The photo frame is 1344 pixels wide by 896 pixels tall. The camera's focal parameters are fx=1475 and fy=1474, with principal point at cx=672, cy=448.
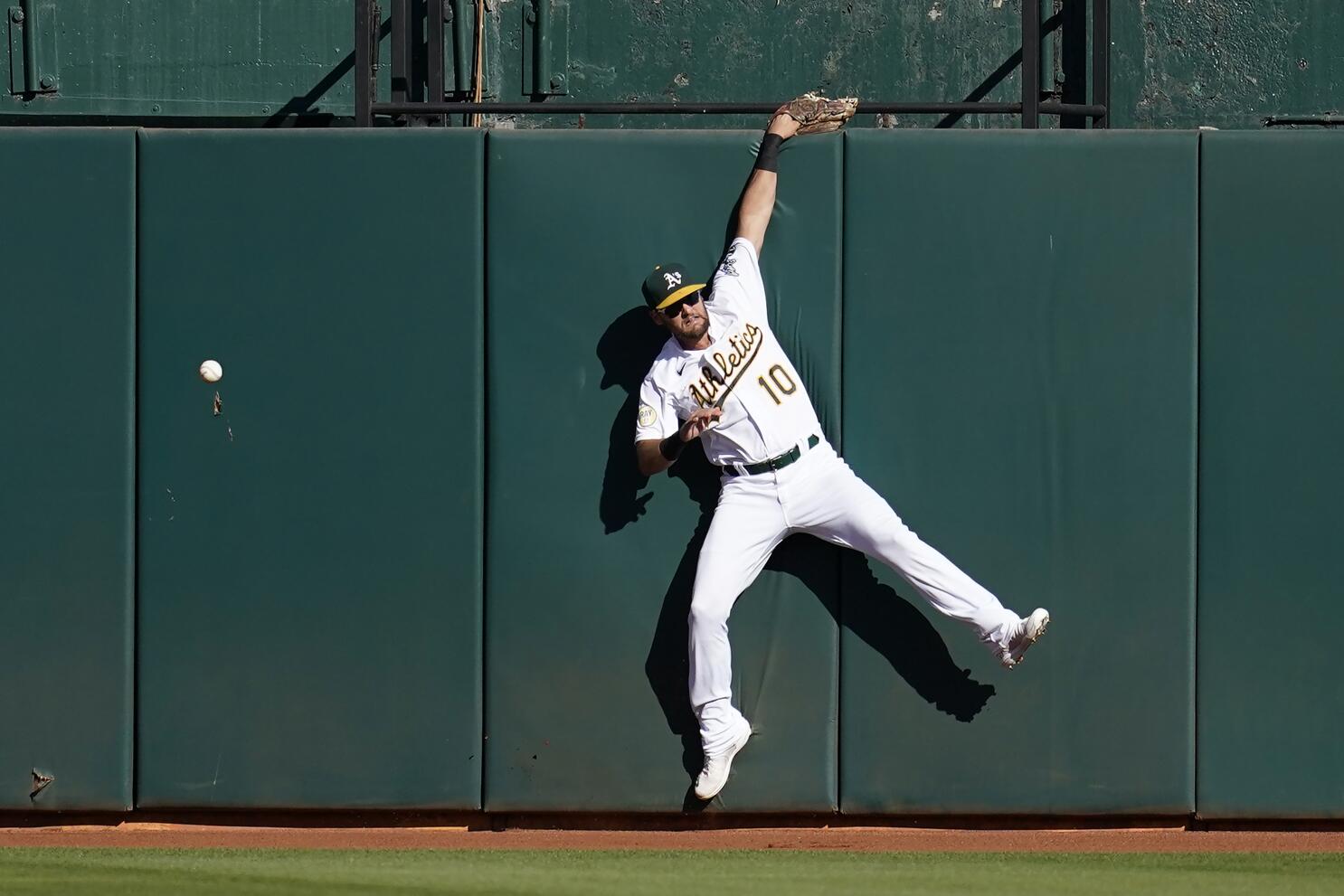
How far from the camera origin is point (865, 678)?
5.65m

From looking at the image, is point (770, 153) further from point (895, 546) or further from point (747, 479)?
point (895, 546)

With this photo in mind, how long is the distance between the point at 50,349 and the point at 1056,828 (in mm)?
4305

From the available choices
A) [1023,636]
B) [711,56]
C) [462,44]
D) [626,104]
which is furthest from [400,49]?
[1023,636]

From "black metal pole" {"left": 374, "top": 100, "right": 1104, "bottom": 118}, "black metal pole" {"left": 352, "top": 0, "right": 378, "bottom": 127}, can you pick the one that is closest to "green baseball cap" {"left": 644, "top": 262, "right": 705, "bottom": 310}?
"black metal pole" {"left": 374, "top": 100, "right": 1104, "bottom": 118}

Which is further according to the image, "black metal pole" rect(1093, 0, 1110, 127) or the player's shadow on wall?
"black metal pole" rect(1093, 0, 1110, 127)

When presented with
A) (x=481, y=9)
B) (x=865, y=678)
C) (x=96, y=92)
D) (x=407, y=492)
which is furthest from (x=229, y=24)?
(x=865, y=678)

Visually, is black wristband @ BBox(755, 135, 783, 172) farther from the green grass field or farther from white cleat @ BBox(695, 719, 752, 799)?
the green grass field

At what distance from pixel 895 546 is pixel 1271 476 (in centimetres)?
148

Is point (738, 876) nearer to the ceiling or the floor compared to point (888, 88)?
nearer to the floor

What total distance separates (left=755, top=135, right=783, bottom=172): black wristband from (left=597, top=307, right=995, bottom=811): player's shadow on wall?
28.7 inches

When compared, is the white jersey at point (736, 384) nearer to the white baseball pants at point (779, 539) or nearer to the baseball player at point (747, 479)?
the baseball player at point (747, 479)

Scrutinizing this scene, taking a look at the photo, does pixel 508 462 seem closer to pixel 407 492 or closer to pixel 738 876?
pixel 407 492

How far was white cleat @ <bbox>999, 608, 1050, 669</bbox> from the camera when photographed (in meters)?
5.38

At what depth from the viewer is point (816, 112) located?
5621 millimetres
